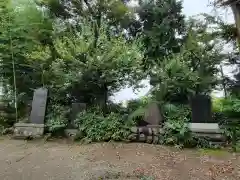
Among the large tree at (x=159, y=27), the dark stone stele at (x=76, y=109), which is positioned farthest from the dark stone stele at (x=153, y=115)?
the large tree at (x=159, y=27)

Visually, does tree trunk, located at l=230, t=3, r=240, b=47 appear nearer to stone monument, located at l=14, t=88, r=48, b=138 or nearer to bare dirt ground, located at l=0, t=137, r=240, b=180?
bare dirt ground, located at l=0, t=137, r=240, b=180

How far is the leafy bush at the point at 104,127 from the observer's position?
24.7ft

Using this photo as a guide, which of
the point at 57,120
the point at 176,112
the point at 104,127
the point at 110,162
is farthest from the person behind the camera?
the point at 57,120

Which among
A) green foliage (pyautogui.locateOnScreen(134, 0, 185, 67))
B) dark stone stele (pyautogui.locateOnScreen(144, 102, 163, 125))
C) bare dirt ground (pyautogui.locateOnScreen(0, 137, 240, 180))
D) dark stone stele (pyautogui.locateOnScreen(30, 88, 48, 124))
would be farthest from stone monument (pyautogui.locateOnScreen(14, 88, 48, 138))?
green foliage (pyautogui.locateOnScreen(134, 0, 185, 67))

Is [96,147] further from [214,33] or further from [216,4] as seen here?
[216,4]

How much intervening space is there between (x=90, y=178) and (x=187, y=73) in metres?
4.72

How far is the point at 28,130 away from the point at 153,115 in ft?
11.5

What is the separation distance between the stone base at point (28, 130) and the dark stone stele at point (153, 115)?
2961 millimetres

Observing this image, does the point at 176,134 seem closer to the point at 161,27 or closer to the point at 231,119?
the point at 231,119

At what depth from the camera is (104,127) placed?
768 centimetres

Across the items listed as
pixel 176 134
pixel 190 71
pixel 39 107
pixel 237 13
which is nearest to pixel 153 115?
pixel 176 134

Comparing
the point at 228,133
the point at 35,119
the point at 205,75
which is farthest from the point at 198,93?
the point at 35,119

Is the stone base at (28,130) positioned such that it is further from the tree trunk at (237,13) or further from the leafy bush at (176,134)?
the tree trunk at (237,13)

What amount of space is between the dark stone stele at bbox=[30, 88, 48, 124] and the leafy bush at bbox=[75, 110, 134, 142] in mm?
1255
